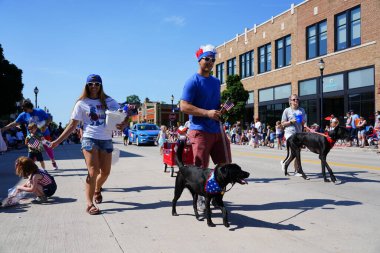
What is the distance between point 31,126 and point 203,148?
5.19 meters

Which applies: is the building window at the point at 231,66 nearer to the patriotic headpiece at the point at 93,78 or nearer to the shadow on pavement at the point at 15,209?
the patriotic headpiece at the point at 93,78

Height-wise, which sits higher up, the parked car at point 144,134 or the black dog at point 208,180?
the parked car at point 144,134

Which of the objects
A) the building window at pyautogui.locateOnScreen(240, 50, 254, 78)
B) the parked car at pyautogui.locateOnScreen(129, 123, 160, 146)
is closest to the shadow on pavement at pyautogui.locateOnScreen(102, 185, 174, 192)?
the parked car at pyautogui.locateOnScreen(129, 123, 160, 146)

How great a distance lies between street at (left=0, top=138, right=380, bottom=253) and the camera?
12.0 ft

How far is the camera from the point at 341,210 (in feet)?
16.6

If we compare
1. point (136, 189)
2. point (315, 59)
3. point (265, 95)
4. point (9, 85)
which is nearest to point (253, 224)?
point (136, 189)

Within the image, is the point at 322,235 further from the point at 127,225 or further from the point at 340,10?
the point at 340,10

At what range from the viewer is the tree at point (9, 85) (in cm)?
3641

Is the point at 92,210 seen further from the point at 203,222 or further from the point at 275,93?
the point at 275,93

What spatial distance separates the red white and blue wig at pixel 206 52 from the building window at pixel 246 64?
34974 millimetres

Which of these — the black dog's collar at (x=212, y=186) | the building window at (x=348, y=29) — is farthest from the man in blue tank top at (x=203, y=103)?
the building window at (x=348, y=29)

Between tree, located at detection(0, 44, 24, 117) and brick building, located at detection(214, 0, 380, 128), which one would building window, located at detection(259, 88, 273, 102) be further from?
tree, located at detection(0, 44, 24, 117)

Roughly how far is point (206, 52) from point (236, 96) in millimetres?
30981

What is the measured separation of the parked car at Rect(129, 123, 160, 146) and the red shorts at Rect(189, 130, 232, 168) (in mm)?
21557
